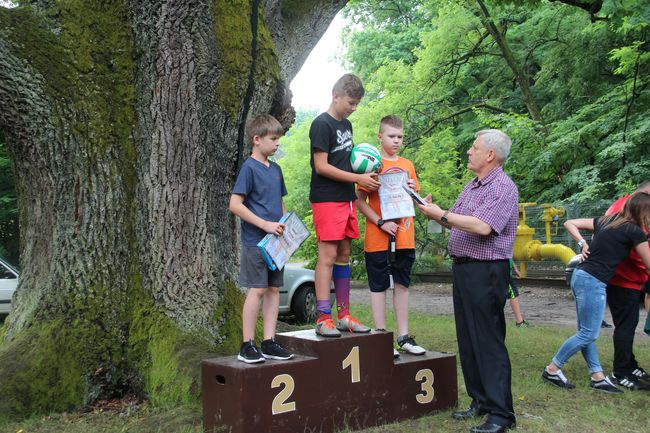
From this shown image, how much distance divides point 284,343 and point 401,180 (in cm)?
149

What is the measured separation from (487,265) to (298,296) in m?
6.55

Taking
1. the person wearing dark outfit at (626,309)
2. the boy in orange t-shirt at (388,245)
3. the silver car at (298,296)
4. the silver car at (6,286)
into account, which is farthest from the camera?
the silver car at (6,286)

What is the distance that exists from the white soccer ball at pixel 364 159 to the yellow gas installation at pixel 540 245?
12083 millimetres

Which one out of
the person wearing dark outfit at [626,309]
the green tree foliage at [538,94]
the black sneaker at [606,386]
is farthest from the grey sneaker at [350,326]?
the green tree foliage at [538,94]

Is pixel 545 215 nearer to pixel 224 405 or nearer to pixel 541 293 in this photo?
pixel 541 293

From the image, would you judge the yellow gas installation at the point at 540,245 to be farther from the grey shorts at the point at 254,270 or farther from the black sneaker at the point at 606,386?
the grey shorts at the point at 254,270

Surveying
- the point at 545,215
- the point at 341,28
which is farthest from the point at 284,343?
the point at 341,28

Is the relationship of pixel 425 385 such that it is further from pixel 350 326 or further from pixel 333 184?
pixel 333 184

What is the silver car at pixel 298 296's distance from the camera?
10.8 metres

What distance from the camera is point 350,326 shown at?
16.6 ft

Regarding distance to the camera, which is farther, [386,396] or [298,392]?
[386,396]

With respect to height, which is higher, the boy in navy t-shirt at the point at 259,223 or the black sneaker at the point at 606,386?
the boy in navy t-shirt at the point at 259,223

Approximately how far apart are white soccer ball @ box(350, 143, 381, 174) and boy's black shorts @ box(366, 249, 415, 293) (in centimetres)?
67

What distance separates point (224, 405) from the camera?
13.9 feet
